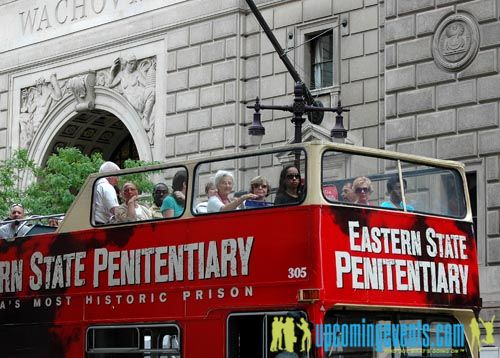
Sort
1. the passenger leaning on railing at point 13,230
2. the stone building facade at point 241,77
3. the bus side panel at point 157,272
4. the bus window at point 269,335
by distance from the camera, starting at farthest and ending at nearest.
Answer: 1. the stone building facade at point 241,77
2. the passenger leaning on railing at point 13,230
3. the bus side panel at point 157,272
4. the bus window at point 269,335

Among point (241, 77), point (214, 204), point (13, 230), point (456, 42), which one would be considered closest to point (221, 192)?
point (214, 204)

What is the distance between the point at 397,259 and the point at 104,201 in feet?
10.6

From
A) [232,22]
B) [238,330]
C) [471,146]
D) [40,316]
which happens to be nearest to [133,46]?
[232,22]

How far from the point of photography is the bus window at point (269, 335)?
A: 449 inches

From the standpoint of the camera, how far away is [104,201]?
44.6 ft

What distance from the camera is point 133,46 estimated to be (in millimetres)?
33062

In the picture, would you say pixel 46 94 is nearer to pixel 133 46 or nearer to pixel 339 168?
pixel 133 46

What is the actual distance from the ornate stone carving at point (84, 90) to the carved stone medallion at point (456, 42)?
10.9m

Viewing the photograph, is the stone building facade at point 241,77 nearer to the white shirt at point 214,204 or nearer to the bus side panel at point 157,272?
the bus side panel at point 157,272

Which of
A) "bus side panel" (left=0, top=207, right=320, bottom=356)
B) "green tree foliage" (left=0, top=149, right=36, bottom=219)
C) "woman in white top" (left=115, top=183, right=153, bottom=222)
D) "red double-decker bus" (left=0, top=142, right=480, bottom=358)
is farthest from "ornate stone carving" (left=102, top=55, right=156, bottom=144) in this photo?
"woman in white top" (left=115, top=183, right=153, bottom=222)

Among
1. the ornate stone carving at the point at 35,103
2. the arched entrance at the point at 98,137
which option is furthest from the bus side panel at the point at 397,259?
the ornate stone carving at the point at 35,103

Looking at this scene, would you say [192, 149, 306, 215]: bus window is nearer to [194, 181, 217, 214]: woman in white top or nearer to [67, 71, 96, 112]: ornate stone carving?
[194, 181, 217, 214]: woman in white top

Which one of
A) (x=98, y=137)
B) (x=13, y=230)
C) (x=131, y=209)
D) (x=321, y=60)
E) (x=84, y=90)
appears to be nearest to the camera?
(x=131, y=209)

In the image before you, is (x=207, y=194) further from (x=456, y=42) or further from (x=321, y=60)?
(x=321, y=60)
